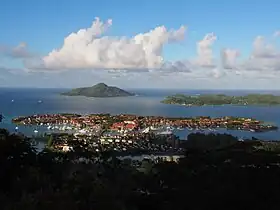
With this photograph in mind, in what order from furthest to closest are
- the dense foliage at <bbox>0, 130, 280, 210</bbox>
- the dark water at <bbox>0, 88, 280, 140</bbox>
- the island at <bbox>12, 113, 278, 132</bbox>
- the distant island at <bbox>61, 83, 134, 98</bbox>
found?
the distant island at <bbox>61, 83, 134, 98</bbox>, the dark water at <bbox>0, 88, 280, 140</bbox>, the island at <bbox>12, 113, 278, 132</bbox>, the dense foliage at <bbox>0, 130, 280, 210</bbox>

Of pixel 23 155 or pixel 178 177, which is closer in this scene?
pixel 178 177

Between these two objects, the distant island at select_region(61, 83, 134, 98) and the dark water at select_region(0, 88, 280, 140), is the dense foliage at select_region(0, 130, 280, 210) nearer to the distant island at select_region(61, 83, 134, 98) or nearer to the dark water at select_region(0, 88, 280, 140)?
the dark water at select_region(0, 88, 280, 140)

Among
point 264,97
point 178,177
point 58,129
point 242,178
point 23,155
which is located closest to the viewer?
point 242,178

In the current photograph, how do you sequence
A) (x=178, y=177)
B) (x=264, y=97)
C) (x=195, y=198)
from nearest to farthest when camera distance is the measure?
(x=195, y=198), (x=178, y=177), (x=264, y=97)

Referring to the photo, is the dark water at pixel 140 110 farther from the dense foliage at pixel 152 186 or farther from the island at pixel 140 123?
the dense foliage at pixel 152 186

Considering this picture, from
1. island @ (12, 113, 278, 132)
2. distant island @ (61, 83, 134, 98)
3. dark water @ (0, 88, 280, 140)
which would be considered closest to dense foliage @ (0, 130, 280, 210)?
dark water @ (0, 88, 280, 140)

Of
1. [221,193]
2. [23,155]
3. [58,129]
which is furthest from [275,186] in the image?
[58,129]

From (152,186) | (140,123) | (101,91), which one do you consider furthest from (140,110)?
(101,91)

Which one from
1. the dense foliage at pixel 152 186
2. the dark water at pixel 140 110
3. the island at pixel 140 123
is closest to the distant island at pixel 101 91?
the dark water at pixel 140 110

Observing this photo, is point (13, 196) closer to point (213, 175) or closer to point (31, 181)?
point (31, 181)
